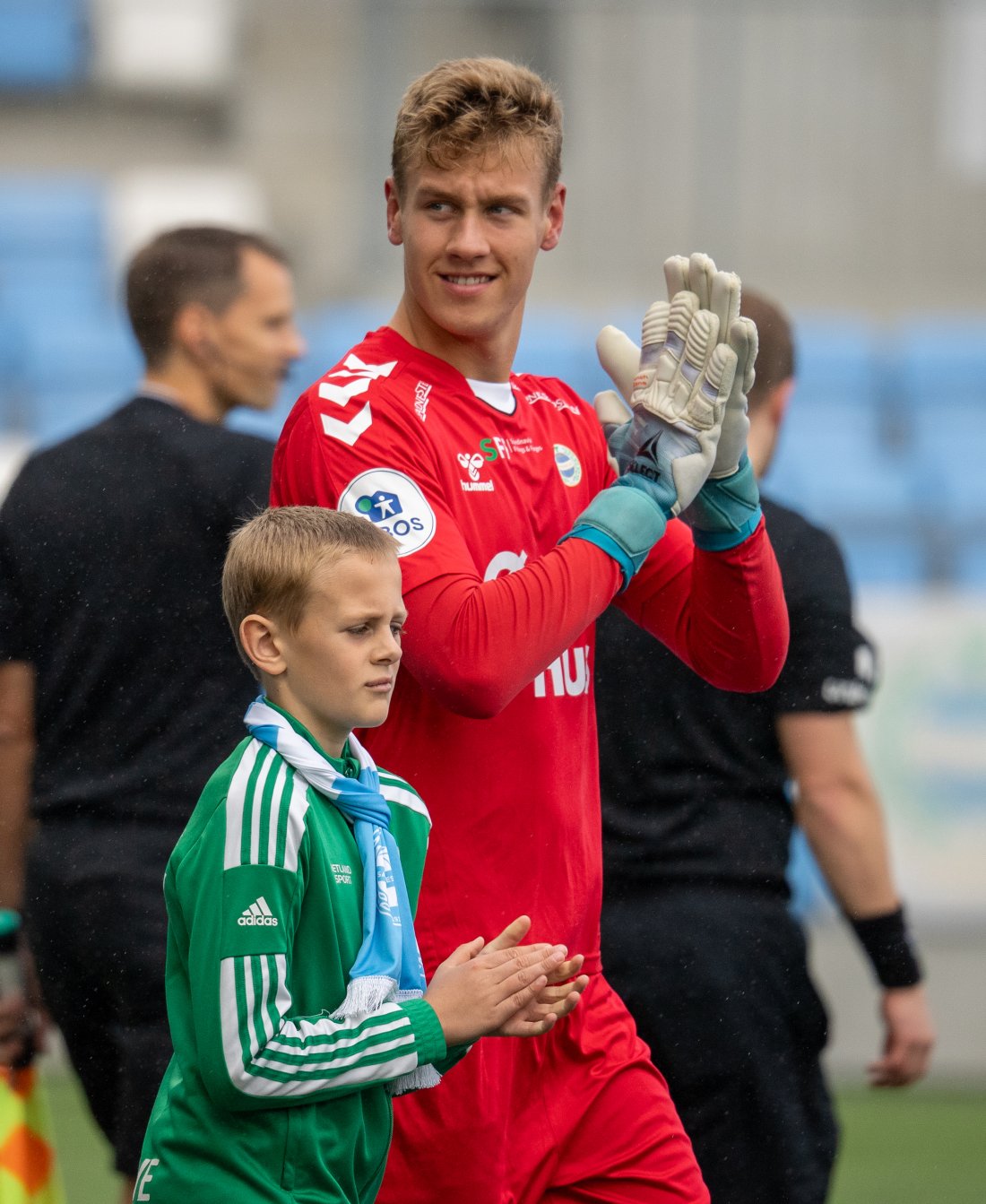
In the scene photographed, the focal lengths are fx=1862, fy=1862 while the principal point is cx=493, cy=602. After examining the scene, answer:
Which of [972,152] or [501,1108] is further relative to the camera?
[972,152]

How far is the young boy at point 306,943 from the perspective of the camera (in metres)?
1.87

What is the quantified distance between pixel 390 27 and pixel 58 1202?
276 inches

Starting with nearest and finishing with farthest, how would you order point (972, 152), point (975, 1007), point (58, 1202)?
1. point (58, 1202)
2. point (975, 1007)
3. point (972, 152)

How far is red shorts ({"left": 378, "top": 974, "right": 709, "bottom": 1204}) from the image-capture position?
2.28m

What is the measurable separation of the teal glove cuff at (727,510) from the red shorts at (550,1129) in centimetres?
61

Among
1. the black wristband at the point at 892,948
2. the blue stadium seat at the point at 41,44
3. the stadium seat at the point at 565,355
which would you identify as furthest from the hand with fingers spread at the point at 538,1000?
the blue stadium seat at the point at 41,44

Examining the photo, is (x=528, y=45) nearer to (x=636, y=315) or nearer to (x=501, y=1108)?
(x=636, y=315)

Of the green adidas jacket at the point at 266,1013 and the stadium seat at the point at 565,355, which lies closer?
the green adidas jacket at the point at 266,1013

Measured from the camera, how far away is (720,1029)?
10.7ft

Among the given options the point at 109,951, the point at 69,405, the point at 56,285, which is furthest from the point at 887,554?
the point at 109,951

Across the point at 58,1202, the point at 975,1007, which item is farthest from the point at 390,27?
the point at 58,1202

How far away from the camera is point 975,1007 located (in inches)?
247

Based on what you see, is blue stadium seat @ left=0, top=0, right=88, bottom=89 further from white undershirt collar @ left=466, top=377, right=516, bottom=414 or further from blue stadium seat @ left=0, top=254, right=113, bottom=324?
white undershirt collar @ left=466, top=377, right=516, bottom=414

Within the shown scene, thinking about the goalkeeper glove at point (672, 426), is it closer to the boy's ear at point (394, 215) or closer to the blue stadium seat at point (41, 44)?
the boy's ear at point (394, 215)
